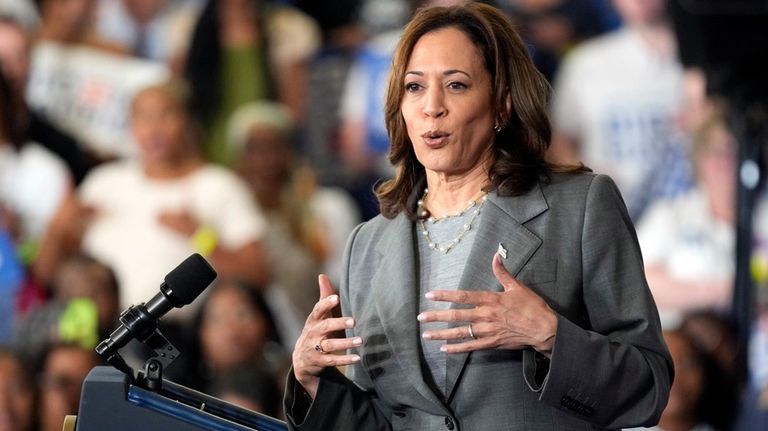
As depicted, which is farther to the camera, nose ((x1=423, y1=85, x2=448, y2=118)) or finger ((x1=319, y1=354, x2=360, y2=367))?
nose ((x1=423, y1=85, x2=448, y2=118))

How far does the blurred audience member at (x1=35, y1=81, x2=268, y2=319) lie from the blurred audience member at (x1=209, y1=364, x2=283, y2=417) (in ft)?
1.49

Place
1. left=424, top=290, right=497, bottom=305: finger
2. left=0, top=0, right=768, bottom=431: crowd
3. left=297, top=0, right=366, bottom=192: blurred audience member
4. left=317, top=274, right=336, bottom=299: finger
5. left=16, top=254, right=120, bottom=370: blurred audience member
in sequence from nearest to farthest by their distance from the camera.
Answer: left=424, top=290, right=497, bottom=305: finger
left=317, top=274, right=336, bottom=299: finger
left=0, top=0, right=768, bottom=431: crowd
left=16, top=254, right=120, bottom=370: blurred audience member
left=297, top=0, right=366, bottom=192: blurred audience member

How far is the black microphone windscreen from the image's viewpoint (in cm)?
188

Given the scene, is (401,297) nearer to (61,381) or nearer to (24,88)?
(61,381)

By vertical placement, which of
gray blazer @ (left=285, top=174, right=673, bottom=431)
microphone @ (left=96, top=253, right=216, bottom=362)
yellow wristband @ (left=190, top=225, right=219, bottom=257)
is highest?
microphone @ (left=96, top=253, right=216, bottom=362)

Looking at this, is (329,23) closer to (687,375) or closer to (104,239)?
(104,239)

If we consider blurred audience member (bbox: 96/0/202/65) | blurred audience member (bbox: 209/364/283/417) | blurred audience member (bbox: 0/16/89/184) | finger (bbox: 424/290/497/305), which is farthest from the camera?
blurred audience member (bbox: 0/16/89/184)

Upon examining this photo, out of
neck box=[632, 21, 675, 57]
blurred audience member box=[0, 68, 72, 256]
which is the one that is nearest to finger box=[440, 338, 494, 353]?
neck box=[632, 21, 675, 57]

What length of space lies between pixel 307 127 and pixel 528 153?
4099mm

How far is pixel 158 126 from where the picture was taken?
→ 6.27 meters

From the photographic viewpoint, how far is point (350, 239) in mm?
2297

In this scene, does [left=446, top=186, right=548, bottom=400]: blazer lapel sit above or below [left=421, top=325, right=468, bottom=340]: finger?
above

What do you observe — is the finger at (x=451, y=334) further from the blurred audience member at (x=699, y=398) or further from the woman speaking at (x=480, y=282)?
the blurred audience member at (x=699, y=398)

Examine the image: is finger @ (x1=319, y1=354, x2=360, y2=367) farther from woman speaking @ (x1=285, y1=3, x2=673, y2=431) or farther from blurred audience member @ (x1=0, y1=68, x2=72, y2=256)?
blurred audience member @ (x1=0, y1=68, x2=72, y2=256)
